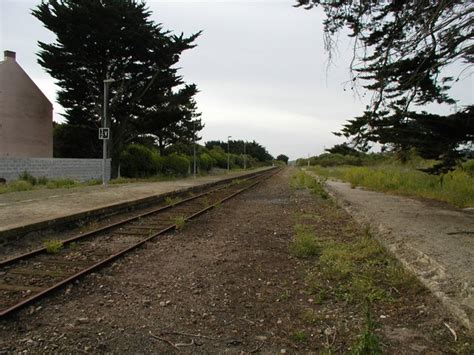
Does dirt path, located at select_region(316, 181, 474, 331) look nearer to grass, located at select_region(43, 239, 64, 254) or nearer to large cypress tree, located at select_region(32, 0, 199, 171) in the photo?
grass, located at select_region(43, 239, 64, 254)

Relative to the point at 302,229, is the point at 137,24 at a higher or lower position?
higher

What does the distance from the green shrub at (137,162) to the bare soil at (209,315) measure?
2597cm

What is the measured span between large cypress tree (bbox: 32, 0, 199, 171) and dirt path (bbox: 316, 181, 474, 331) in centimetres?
1892

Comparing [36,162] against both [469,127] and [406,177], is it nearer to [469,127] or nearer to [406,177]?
[406,177]

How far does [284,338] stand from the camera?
3.64 metres

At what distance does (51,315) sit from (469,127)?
8.22m

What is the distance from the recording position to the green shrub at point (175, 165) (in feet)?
122

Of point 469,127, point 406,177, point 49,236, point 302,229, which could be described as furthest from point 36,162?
point 469,127

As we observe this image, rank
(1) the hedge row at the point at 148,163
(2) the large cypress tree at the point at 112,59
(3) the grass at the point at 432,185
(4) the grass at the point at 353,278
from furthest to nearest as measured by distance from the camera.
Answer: (1) the hedge row at the point at 148,163 < (2) the large cypress tree at the point at 112,59 < (3) the grass at the point at 432,185 < (4) the grass at the point at 353,278

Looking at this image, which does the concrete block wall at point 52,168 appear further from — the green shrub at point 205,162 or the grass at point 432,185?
the green shrub at point 205,162

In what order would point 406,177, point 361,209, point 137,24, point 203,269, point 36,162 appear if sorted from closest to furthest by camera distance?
point 203,269, point 361,209, point 406,177, point 36,162, point 137,24

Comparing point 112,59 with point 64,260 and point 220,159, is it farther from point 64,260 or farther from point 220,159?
point 220,159

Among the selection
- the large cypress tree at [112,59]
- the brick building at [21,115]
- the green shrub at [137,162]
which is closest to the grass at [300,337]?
the large cypress tree at [112,59]

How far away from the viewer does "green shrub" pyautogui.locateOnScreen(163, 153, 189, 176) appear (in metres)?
37.2
